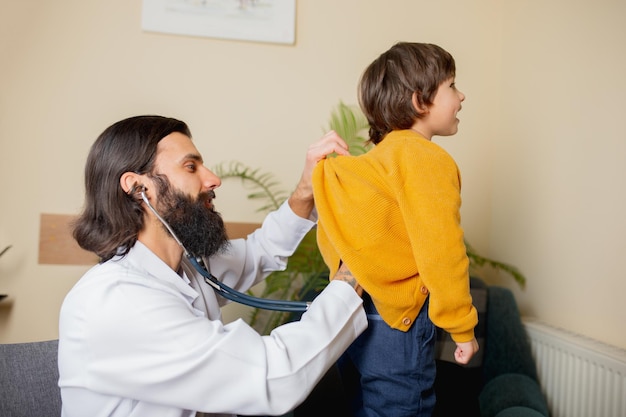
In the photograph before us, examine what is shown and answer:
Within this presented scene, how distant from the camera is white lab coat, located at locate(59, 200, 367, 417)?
1.12 m

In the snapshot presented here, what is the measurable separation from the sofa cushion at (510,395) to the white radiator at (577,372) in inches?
3.6

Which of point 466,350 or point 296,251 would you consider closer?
point 466,350

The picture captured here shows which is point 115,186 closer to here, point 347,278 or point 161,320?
point 161,320

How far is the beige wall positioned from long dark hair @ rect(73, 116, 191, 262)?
119 cm

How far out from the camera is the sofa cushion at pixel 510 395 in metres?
1.88

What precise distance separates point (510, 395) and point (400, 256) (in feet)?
3.19

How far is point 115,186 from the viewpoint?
1.40 meters

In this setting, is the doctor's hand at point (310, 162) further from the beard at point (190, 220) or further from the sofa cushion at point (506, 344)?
the sofa cushion at point (506, 344)

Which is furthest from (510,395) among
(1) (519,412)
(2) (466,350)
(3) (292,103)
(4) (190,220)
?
(3) (292,103)

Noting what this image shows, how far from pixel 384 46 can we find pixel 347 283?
181 cm

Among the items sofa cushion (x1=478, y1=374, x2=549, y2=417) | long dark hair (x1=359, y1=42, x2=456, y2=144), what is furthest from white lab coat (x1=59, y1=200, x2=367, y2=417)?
sofa cushion (x1=478, y1=374, x2=549, y2=417)

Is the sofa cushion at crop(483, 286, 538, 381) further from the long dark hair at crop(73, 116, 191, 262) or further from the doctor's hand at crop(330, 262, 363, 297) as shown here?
the long dark hair at crop(73, 116, 191, 262)

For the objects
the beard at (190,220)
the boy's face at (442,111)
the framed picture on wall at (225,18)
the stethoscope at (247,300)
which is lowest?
the stethoscope at (247,300)

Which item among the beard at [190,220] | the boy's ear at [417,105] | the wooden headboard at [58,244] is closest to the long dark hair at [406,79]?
the boy's ear at [417,105]
